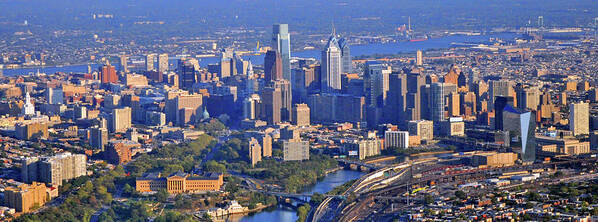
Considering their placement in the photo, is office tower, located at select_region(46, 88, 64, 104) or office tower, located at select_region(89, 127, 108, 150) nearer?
office tower, located at select_region(89, 127, 108, 150)

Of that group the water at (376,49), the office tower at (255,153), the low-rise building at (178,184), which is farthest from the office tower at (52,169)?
the water at (376,49)

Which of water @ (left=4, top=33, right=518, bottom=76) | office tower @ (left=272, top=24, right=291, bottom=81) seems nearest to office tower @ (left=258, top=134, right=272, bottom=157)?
office tower @ (left=272, top=24, right=291, bottom=81)

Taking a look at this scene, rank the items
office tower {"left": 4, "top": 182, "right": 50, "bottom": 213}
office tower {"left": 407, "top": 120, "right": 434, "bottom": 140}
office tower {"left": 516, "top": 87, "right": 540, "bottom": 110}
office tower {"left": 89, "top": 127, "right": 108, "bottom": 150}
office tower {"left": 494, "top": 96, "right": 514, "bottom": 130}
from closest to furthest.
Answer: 1. office tower {"left": 4, "top": 182, "right": 50, "bottom": 213}
2. office tower {"left": 89, "top": 127, "right": 108, "bottom": 150}
3. office tower {"left": 494, "top": 96, "right": 514, "bottom": 130}
4. office tower {"left": 407, "top": 120, "right": 434, "bottom": 140}
5. office tower {"left": 516, "top": 87, "right": 540, "bottom": 110}

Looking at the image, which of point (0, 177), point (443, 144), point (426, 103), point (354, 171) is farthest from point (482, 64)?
point (0, 177)

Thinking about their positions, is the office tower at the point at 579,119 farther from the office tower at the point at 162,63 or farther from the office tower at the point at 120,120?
the office tower at the point at 162,63

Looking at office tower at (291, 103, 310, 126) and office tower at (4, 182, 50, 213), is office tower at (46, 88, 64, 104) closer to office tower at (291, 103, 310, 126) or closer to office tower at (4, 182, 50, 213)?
office tower at (291, 103, 310, 126)

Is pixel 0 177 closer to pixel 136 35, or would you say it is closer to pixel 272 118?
pixel 272 118
